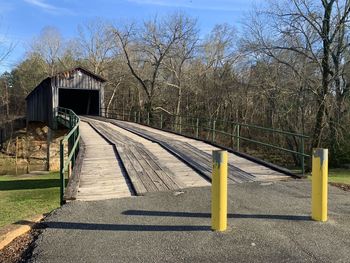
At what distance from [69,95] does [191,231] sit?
1583 inches

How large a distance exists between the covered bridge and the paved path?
93.9 feet

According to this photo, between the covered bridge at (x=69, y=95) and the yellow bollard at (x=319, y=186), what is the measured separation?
30.1m

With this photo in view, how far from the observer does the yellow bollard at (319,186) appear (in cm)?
600

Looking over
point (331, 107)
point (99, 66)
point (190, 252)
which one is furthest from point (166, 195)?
point (99, 66)

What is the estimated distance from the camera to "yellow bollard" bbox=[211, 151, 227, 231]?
558cm

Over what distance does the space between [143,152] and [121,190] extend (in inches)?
194

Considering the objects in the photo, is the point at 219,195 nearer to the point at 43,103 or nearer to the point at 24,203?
the point at 24,203

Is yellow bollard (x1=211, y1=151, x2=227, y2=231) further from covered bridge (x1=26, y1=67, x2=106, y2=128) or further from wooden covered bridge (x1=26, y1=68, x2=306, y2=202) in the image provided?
covered bridge (x1=26, y1=67, x2=106, y2=128)

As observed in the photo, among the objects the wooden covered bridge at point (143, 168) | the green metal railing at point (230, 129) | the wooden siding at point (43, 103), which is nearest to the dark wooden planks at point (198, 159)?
the wooden covered bridge at point (143, 168)

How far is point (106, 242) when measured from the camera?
5254 mm

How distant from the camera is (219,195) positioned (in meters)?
5.62

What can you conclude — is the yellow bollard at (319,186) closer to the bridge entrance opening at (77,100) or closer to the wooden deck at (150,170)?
the wooden deck at (150,170)

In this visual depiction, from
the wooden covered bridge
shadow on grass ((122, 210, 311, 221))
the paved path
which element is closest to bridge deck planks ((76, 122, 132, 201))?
the wooden covered bridge

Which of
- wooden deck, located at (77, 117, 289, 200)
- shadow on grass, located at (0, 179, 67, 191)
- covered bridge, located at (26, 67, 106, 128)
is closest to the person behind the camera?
wooden deck, located at (77, 117, 289, 200)
